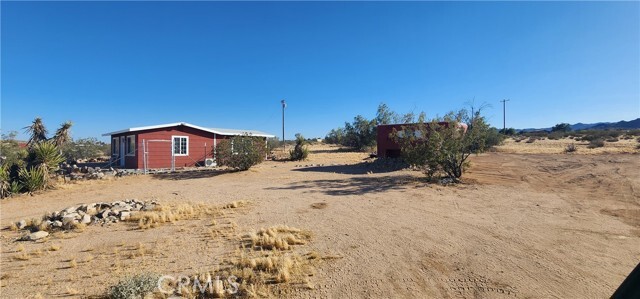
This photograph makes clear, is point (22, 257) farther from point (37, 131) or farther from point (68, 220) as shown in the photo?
point (37, 131)

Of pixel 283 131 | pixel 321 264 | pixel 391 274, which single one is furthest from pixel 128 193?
pixel 283 131


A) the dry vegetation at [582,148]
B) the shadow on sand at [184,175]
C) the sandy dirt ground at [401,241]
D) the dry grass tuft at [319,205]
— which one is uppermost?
the dry vegetation at [582,148]

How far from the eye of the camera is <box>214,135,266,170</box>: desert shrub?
58.7 ft

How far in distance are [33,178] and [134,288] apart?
12923mm

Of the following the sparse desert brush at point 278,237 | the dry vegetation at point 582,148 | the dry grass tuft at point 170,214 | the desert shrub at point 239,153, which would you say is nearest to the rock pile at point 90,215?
the dry grass tuft at point 170,214

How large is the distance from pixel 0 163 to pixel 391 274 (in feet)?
62.8

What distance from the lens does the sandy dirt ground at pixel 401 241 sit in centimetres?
424

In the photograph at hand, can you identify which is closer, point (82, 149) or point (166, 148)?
point (166, 148)

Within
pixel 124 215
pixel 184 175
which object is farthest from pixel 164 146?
pixel 124 215

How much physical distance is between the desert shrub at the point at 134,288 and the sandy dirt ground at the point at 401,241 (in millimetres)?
393

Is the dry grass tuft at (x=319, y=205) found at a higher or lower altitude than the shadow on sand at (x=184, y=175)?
lower

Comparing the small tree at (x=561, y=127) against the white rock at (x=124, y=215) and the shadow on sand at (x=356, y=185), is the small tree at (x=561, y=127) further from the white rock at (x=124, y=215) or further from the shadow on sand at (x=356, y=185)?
the white rock at (x=124, y=215)

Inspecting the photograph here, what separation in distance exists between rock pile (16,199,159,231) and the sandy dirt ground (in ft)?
1.71

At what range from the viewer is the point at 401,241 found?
588cm
